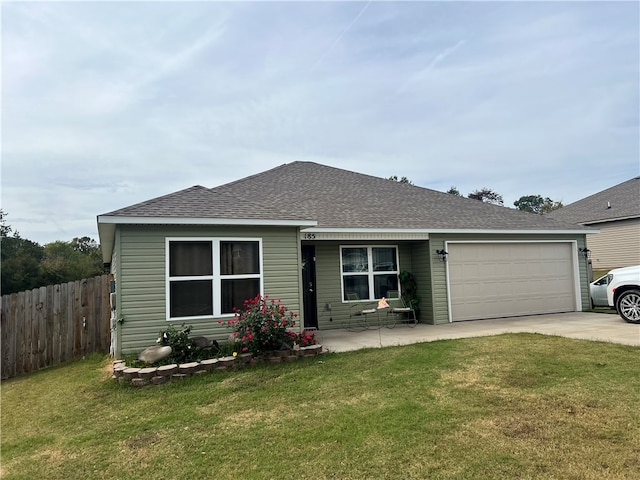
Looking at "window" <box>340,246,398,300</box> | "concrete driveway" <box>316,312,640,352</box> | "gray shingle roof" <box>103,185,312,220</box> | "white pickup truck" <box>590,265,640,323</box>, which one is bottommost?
"concrete driveway" <box>316,312,640,352</box>

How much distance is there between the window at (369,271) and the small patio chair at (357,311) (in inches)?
5.4

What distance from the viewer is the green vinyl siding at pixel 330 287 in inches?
406

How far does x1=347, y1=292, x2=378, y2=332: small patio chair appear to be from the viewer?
411 inches

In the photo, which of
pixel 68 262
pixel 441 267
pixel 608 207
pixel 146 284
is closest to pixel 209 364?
pixel 146 284

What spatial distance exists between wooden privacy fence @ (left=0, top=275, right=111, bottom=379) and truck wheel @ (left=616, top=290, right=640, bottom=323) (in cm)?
1168

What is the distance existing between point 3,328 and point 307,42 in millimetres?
9617

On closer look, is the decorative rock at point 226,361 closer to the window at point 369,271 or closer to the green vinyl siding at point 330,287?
the green vinyl siding at point 330,287

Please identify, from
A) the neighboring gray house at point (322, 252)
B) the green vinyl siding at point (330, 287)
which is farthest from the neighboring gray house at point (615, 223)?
the green vinyl siding at point (330, 287)

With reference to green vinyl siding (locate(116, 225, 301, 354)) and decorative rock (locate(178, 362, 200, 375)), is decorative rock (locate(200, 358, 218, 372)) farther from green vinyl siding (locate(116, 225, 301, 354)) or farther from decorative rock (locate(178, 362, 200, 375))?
green vinyl siding (locate(116, 225, 301, 354))

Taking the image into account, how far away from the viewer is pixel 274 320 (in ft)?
22.0

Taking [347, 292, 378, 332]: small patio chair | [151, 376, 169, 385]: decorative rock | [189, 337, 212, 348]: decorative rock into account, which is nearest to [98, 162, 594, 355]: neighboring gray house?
[347, 292, 378, 332]: small patio chair

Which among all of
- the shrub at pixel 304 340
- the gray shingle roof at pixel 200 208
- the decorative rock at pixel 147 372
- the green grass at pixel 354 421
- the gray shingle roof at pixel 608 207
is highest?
the gray shingle roof at pixel 608 207

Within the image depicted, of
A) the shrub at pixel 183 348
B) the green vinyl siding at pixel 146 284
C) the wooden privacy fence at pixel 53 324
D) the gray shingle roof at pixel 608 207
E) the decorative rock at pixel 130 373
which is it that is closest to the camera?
the decorative rock at pixel 130 373

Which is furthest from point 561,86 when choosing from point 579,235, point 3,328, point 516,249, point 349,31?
point 3,328
